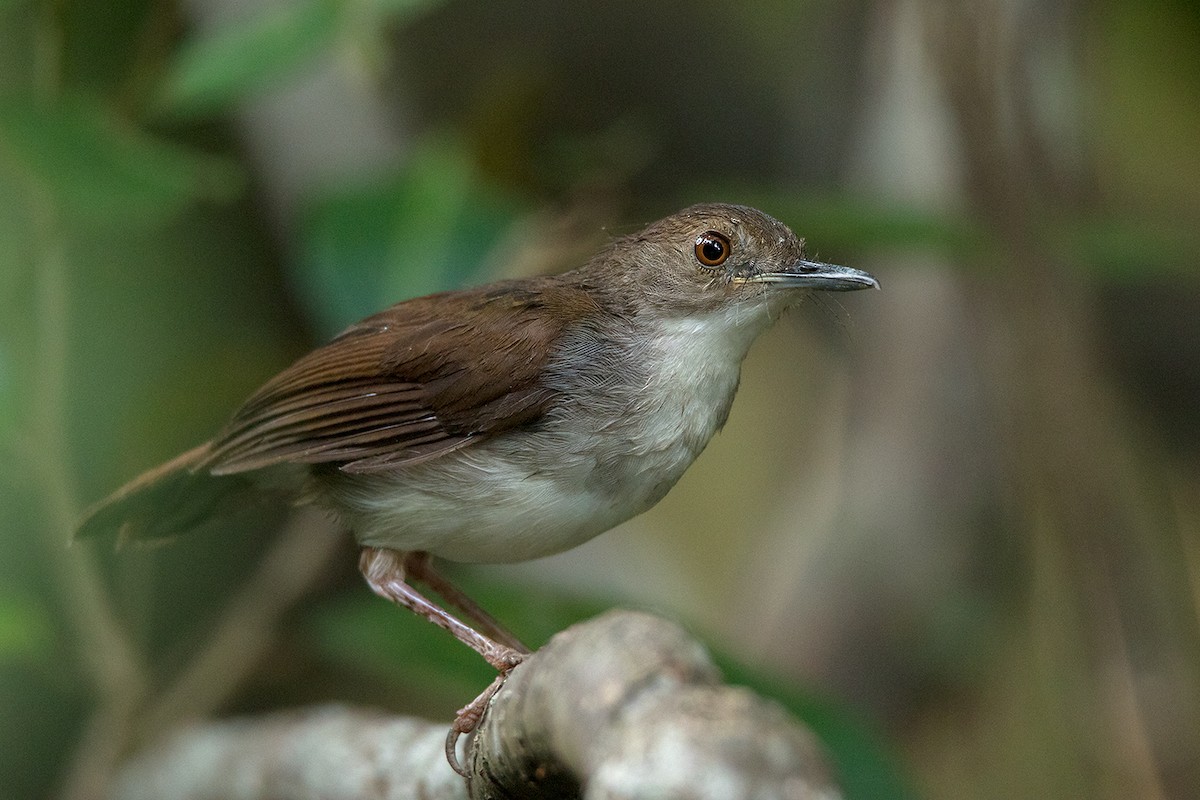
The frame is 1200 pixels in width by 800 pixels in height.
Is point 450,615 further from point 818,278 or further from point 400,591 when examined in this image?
point 818,278

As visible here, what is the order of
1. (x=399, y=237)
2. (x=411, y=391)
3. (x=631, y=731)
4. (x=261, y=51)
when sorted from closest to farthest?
(x=631, y=731), (x=411, y=391), (x=261, y=51), (x=399, y=237)

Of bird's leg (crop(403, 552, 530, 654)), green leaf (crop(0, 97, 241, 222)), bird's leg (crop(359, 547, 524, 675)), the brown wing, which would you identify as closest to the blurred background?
green leaf (crop(0, 97, 241, 222))

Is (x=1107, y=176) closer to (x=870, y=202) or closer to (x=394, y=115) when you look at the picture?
(x=870, y=202)

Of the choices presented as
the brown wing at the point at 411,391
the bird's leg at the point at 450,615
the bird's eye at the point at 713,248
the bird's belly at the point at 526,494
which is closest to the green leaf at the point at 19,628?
the brown wing at the point at 411,391

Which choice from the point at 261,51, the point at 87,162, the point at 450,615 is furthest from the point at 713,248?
the point at 87,162

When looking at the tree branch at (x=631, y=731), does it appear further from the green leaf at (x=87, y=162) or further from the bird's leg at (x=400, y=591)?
the green leaf at (x=87, y=162)
